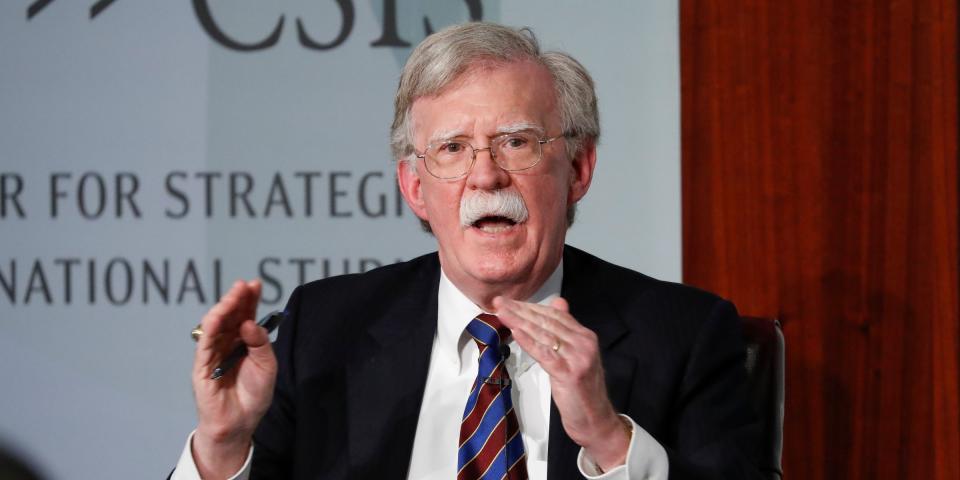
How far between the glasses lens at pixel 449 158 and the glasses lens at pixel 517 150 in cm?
5

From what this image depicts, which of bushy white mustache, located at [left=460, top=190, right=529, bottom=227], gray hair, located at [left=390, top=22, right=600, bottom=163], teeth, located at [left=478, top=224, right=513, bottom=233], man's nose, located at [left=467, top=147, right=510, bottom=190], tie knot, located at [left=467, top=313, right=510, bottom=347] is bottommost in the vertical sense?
tie knot, located at [left=467, top=313, right=510, bottom=347]

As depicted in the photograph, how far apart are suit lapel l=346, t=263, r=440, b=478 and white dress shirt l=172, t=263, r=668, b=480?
3 centimetres

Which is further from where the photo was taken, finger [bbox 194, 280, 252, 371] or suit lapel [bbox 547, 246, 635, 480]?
suit lapel [bbox 547, 246, 635, 480]

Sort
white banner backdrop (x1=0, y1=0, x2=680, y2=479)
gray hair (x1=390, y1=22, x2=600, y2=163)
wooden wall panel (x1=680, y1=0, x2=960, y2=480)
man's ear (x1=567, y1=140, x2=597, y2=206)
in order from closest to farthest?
gray hair (x1=390, y1=22, x2=600, y2=163) → man's ear (x1=567, y1=140, x2=597, y2=206) → wooden wall panel (x1=680, y1=0, x2=960, y2=480) → white banner backdrop (x1=0, y1=0, x2=680, y2=479)

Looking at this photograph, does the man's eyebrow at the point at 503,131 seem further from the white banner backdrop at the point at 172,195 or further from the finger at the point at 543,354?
the white banner backdrop at the point at 172,195

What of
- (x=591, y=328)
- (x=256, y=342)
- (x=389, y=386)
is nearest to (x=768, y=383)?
(x=591, y=328)

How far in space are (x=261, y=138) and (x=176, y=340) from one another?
61 centimetres

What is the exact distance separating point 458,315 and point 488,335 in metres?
0.10

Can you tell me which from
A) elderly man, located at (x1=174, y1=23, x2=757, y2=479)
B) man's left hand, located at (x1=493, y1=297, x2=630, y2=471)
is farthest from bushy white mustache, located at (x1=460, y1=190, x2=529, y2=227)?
man's left hand, located at (x1=493, y1=297, x2=630, y2=471)

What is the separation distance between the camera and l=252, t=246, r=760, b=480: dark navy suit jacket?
196 centimetres

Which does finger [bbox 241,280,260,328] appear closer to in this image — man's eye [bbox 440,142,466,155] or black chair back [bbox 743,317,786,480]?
man's eye [bbox 440,142,466,155]

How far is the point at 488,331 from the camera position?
2.02 meters

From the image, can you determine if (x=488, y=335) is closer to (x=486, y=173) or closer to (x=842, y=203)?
(x=486, y=173)

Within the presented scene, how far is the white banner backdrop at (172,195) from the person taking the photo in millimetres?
3064
